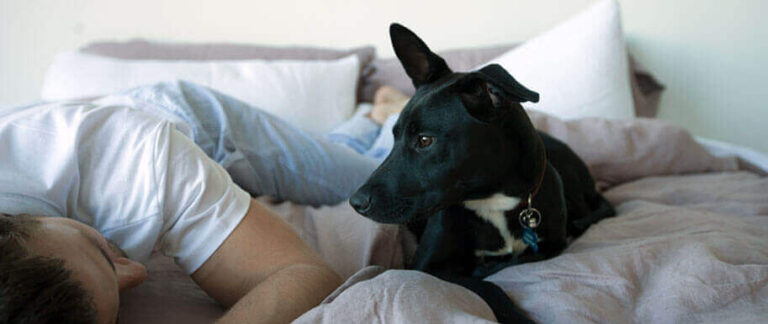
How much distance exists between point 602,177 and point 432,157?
1018mm

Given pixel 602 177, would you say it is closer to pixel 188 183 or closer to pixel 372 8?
pixel 188 183

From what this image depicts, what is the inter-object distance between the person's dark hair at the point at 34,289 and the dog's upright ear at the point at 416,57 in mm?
748

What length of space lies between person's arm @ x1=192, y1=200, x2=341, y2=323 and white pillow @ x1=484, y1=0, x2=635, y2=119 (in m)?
1.41

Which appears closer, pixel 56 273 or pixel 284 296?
pixel 56 273

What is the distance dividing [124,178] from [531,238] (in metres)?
0.80

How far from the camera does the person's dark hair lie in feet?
1.96

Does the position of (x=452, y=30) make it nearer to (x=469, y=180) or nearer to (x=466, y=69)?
(x=466, y=69)

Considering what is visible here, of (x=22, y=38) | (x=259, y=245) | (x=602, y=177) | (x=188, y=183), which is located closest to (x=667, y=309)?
(x=259, y=245)

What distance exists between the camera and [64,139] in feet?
3.14

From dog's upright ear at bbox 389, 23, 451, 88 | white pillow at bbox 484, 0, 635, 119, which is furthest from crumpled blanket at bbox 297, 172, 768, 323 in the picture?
white pillow at bbox 484, 0, 635, 119

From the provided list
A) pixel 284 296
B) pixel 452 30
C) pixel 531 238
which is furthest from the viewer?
pixel 452 30

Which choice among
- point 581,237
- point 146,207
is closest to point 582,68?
point 581,237

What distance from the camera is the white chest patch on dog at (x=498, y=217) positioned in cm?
115

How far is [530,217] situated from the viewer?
116cm
